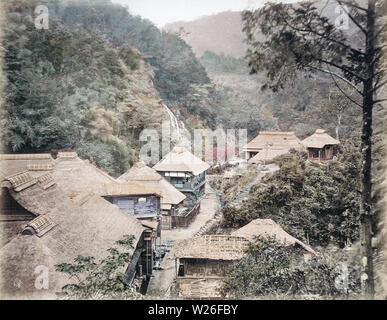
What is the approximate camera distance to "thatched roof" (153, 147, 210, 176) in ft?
22.9

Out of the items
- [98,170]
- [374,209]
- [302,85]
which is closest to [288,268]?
[374,209]

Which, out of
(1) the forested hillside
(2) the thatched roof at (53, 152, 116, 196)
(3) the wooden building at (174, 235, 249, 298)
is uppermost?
(1) the forested hillside

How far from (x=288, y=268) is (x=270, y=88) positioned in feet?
8.84

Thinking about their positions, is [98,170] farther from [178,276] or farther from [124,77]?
[178,276]

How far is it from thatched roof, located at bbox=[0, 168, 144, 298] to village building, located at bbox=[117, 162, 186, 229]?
0.55 metres

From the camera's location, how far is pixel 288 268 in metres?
5.48

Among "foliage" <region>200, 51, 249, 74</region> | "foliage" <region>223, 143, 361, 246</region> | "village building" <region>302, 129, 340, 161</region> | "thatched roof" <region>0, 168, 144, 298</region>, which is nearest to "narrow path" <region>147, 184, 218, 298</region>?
"foliage" <region>223, 143, 361, 246</region>

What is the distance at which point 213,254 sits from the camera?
6.07 meters

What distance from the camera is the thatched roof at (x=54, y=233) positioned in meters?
5.27

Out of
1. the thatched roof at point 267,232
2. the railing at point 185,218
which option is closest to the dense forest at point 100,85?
the railing at point 185,218

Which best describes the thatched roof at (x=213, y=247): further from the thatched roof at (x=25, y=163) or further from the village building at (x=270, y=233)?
the thatched roof at (x=25, y=163)

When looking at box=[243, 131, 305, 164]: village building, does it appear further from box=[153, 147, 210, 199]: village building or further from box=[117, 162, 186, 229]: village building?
box=[117, 162, 186, 229]: village building

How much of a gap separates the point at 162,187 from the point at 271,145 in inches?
79.5

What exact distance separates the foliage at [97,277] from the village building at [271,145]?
281cm
